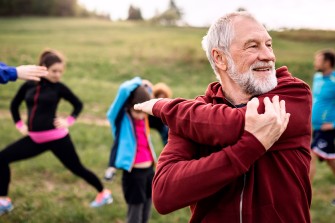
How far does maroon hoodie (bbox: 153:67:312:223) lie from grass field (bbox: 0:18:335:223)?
3600 millimetres

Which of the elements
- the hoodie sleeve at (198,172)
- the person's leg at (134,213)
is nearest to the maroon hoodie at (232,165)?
the hoodie sleeve at (198,172)

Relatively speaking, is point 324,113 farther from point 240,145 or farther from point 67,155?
point 240,145

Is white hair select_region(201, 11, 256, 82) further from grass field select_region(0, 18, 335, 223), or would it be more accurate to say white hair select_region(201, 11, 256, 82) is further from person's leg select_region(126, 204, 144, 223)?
grass field select_region(0, 18, 335, 223)

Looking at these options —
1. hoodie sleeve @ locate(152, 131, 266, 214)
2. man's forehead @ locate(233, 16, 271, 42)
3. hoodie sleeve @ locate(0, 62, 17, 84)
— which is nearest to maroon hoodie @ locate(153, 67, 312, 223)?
hoodie sleeve @ locate(152, 131, 266, 214)

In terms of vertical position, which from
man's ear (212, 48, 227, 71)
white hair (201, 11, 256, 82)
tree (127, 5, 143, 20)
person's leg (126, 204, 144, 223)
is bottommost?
tree (127, 5, 143, 20)

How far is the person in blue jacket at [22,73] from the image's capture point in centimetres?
330

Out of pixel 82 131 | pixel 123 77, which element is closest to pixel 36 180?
pixel 82 131

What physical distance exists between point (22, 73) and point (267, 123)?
2.57m

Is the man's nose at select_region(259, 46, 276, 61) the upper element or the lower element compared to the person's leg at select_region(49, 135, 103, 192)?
upper

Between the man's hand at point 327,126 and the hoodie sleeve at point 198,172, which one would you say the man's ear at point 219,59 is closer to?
the hoodie sleeve at point 198,172

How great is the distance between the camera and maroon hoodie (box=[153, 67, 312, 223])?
1.57 metres

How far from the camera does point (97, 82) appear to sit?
1661cm

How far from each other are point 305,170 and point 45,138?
418cm

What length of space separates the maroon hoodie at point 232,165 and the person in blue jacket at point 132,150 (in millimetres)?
2285
